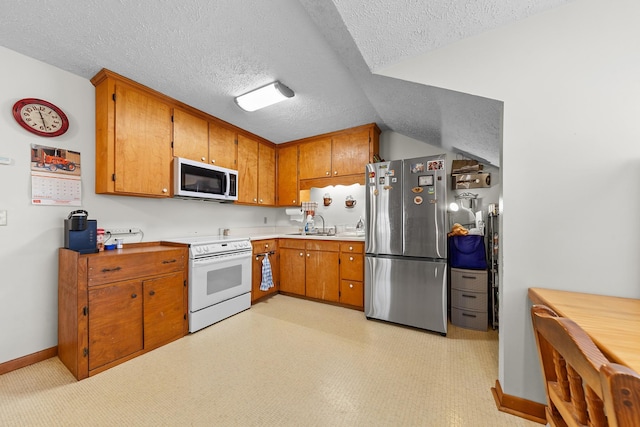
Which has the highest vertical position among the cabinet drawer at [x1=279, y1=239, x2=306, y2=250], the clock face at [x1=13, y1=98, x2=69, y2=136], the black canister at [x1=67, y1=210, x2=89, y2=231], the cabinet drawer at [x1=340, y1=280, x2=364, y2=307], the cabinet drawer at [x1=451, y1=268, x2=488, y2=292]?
the clock face at [x1=13, y1=98, x2=69, y2=136]

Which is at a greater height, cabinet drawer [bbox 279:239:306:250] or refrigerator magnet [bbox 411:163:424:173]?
refrigerator magnet [bbox 411:163:424:173]

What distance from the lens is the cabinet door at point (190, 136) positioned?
2.75 metres

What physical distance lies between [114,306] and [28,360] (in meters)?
0.84

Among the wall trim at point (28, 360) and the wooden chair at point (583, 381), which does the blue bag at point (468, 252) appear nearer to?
the wooden chair at point (583, 381)

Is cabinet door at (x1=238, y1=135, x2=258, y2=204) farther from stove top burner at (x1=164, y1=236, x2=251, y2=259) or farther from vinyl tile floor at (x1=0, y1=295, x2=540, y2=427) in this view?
vinyl tile floor at (x1=0, y1=295, x2=540, y2=427)

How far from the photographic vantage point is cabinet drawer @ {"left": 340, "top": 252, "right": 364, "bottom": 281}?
307 cm

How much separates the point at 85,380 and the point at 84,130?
211 centimetres

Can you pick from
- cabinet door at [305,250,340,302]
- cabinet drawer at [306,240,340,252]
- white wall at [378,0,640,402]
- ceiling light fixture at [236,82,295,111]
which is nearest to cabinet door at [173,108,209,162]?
ceiling light fixture at [236,82,295,111]

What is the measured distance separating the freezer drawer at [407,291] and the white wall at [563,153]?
903 millimetres

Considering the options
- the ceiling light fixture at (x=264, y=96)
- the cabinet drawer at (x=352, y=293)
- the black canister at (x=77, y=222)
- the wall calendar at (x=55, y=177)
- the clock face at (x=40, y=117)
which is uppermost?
the ceiling light fixture at (x=264, y=96)

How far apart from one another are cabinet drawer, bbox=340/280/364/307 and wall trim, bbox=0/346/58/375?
2792 mm

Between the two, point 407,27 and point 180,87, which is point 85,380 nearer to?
point 180,87

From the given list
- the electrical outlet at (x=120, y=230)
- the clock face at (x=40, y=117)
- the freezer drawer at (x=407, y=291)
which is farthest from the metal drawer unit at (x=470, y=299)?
the clock face at (x=40, y=117)

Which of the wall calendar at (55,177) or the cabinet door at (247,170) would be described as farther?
the cabinet door at (247,170)
